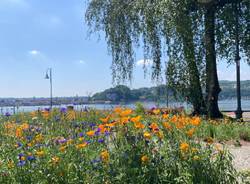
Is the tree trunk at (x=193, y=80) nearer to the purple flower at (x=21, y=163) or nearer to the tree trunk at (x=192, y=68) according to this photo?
the tree trunk at (x=192, y=68)

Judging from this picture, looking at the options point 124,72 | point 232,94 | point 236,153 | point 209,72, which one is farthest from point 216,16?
point 236,153

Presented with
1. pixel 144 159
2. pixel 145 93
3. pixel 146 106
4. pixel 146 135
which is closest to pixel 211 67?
pixel 146 106

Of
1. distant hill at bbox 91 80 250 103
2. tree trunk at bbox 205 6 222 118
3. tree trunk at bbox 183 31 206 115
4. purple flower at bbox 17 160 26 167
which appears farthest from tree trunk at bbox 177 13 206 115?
purple flower at bbox 17 160 26 167

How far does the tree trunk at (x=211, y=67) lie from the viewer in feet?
47.8

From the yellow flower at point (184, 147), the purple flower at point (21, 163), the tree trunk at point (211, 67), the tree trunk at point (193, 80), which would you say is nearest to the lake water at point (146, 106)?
the tree trunk at point (193, 80)

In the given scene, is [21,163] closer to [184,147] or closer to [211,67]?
[184,147]

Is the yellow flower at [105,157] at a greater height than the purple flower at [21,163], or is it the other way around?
the yellow flower at [105,157]

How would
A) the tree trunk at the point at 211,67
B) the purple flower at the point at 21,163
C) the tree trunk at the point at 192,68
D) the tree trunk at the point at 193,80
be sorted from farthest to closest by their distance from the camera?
1. the tree trunk at the point at 211,67
2. the tree trunk at the point at 193,80
3. the tree trunk at the point at 192,68
4. the purple flower at the point at 21,163

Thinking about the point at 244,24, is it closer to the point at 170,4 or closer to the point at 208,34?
the point at 208,34

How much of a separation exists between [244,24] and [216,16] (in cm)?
94

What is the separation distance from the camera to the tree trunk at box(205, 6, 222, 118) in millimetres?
14562

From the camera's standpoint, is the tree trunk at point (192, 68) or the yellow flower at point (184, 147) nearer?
the yellow flower at point (184, 147)

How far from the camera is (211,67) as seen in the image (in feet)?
48.3

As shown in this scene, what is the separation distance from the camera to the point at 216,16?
15.2 m
